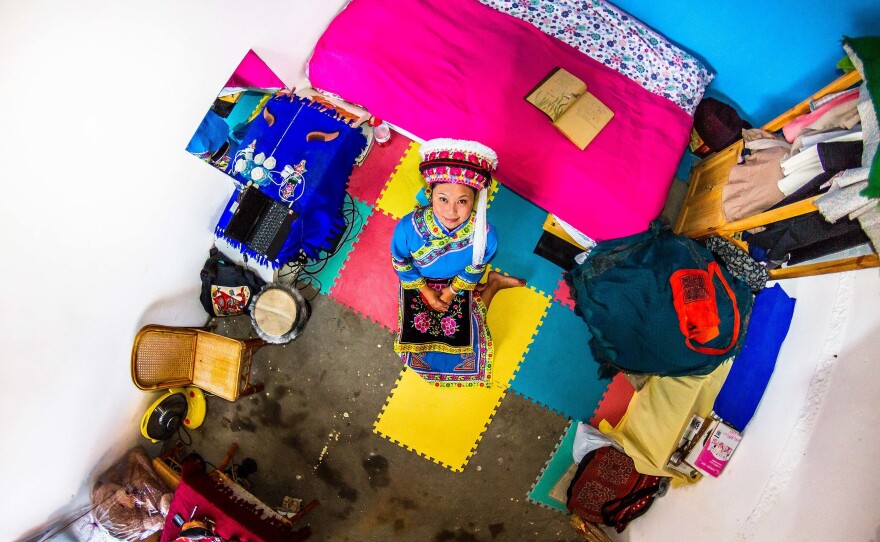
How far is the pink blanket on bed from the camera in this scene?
8.52 feet

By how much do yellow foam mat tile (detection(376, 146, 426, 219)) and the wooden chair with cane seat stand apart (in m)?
1.17

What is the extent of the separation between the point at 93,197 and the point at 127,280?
547mm

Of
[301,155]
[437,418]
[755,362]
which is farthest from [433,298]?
[755,362]

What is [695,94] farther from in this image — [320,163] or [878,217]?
[320,163]

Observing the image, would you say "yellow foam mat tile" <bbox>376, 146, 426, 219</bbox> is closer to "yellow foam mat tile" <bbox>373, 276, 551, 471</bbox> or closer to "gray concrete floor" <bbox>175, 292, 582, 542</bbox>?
"gray concrete floor" <bbox>175, 292, 582, 542</bbox>

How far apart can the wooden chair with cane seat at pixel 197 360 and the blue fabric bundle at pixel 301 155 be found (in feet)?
1.79

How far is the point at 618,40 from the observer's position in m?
2.81

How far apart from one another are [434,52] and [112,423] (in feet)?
8.77

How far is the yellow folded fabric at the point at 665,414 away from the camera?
2447mm

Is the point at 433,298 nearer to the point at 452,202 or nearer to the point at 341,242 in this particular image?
the point at 452,202

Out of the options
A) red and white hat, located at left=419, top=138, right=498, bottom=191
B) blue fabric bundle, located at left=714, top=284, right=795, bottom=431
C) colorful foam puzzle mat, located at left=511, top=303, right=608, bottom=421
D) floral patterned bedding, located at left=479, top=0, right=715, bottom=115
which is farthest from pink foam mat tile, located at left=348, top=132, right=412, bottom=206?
blue fabric bundle, located at left=714, top=284, right=795, bottom=431

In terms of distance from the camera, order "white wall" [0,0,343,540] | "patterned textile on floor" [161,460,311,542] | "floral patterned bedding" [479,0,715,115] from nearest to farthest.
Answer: "white wall" [0,0,343,540] < "patterned textile on floor" [161,460,311,542] < "floral patterned bedding" [479,0,715,115]

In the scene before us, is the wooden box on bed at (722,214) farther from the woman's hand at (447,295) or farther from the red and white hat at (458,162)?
the woman's hand at (447,295)

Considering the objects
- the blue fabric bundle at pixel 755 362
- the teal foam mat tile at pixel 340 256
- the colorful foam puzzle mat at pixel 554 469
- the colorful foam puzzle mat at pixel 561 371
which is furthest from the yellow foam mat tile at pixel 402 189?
the blue fabric bundle at pixel 755 362
